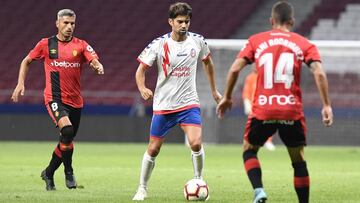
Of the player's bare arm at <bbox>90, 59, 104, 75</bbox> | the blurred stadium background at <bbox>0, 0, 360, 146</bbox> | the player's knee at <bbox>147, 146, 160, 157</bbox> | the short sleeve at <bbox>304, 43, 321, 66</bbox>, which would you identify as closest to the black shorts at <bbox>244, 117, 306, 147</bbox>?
the short sleeve at <bbox>304, 43, 321, 66</bbox>

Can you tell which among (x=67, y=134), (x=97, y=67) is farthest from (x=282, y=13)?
(x=67, y=134)

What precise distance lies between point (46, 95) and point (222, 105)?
384 centimetres

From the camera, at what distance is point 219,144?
82.1 feet

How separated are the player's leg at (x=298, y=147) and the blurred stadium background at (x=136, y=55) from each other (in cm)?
1408

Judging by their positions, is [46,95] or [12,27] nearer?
[46,95]

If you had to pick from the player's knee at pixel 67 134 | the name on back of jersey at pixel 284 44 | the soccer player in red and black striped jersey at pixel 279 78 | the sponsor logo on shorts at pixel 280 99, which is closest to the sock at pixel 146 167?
the player's knee at pixel 67 134

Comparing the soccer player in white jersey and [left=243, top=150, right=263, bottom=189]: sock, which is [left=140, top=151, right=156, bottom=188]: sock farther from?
[left=243, top=150, right=263, bottom=189]: sock

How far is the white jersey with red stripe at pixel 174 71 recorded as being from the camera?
1038 centimetres

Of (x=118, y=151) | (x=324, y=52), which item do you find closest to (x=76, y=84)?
(x=118, y=151)

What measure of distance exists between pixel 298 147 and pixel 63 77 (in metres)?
4.14

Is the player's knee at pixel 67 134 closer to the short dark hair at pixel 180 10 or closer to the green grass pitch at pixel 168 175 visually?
the green grass pitch at pixel 168 175

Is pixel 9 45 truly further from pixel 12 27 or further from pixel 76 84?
pixel 76 84

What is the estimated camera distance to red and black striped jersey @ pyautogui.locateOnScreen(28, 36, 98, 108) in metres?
11.7

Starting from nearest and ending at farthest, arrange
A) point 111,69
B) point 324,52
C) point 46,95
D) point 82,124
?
1. point 46,95
2. point 324,52
3. point 82,124
4. point 111,69
